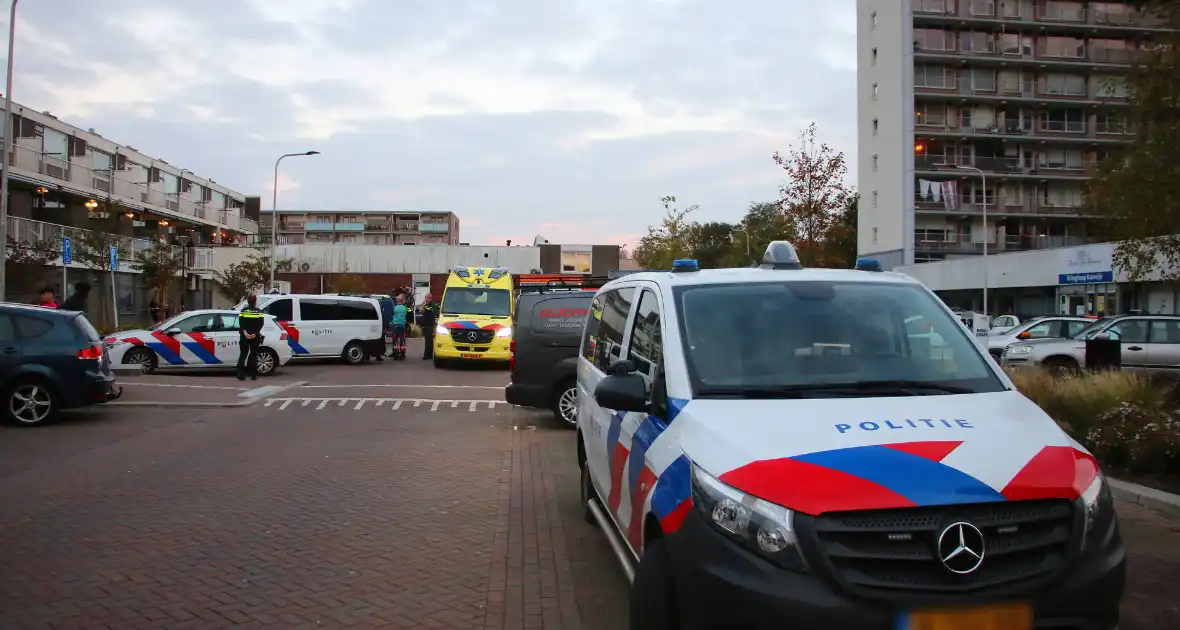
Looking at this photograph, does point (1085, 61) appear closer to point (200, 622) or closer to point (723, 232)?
point (723, 232)

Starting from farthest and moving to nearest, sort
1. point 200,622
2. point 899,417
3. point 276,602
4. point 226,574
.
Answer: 1. point 226,574
2. point 276,602
3. point 200,622
4. point 899,417

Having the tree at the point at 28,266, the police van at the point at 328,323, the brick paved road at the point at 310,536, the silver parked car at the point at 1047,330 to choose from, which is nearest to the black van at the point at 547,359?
the brick paved road at the point at 310,536

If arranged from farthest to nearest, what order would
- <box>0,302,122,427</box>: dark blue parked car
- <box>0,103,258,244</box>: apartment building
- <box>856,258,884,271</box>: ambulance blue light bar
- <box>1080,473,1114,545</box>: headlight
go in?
<box>0,103,258,244</box>: apartment building → <box>0,302,122,427</box>: dark blue parked car → <box>856,258,884,271</box>: ambulance blue light bar → <box>1080,473,1114,545</box>: headlight

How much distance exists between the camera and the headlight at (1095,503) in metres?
3.24

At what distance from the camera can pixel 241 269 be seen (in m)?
45.3

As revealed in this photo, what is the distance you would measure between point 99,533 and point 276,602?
2.16m

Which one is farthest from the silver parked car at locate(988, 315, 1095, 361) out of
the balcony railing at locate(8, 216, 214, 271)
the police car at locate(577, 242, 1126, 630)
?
the balcony railing at locate(8, 216, 214, 271)

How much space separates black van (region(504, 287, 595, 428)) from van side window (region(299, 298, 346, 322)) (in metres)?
12.2

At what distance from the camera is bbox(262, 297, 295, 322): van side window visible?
21.7 m

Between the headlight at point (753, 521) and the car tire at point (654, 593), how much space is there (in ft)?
1.41

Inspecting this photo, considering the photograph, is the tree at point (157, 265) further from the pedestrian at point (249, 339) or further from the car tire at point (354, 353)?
the pedestrian at point (249, 339)

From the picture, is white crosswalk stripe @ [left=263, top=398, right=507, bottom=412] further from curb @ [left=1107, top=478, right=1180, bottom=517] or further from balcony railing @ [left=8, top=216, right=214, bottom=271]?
balcony railing @ [left=8, top=216, right=214, bottom=271]

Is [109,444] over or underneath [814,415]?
underneath

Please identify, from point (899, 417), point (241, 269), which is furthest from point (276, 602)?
point (241, 269)
